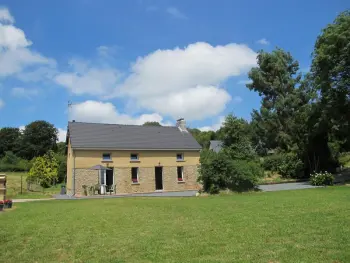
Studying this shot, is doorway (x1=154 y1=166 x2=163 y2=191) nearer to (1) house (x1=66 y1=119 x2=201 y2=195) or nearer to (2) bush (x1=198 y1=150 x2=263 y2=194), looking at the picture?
(1) house (x1=66 y1=119 x2=201 y2=195)

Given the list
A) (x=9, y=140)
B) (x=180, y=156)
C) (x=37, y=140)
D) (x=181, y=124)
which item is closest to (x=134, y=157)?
(x=180, y=156)

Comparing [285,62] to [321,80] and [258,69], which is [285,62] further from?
[321,80]

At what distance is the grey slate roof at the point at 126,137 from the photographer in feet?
96.4

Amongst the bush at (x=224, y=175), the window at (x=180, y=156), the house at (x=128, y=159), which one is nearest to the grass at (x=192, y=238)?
the bush at (x=224, y=175)

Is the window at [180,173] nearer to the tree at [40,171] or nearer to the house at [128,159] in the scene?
the house at [128,159]

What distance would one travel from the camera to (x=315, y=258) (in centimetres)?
497

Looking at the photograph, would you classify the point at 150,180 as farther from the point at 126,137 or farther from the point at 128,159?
the point at 126,137

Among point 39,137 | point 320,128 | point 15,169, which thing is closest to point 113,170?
point 320,128

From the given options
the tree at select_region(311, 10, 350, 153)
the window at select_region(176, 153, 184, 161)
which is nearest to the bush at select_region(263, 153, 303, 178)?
the tree at select_region(311, 10, 350, 153)

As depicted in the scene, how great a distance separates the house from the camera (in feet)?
92.8

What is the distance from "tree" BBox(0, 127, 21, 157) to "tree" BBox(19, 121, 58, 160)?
2290mm

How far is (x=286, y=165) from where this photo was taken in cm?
3381

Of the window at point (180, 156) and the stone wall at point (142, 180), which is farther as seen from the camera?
the window at point (180, 156)

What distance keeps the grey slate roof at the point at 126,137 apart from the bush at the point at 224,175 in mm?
10660
